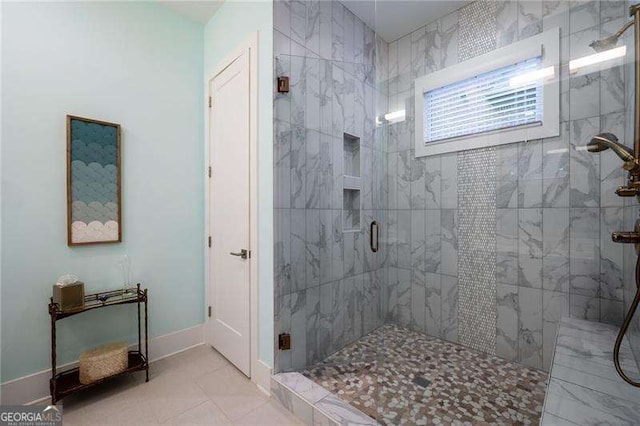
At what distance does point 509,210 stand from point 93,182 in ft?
9.53

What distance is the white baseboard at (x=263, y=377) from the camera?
1731 mm

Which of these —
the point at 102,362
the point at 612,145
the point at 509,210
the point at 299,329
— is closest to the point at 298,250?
the point at 299,329

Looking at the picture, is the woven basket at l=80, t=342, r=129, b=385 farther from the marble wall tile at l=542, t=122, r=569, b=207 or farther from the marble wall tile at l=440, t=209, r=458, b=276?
the marble wall tile at l=542, t=122, r=569, b=207

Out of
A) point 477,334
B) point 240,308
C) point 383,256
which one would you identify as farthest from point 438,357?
point 240,308

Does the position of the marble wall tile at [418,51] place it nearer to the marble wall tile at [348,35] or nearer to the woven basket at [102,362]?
the marble wall tile at [348,35]

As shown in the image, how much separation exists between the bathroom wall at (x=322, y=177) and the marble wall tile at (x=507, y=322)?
901mm

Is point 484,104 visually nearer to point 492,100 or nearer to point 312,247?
point 492,100

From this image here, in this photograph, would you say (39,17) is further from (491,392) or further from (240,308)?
(491,392)

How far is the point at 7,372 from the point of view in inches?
60.8

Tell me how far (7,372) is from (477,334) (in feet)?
10.0

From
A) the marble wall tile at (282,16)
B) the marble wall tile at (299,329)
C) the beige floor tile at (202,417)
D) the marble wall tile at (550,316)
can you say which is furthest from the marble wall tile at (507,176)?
the beige floor tile at (202,417)

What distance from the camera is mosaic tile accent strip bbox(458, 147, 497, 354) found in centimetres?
200

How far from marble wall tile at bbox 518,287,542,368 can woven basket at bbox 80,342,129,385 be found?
2707mm

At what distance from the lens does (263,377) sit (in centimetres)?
177
